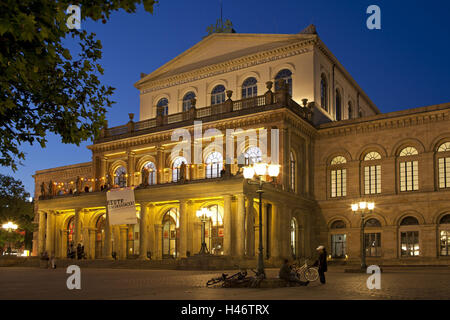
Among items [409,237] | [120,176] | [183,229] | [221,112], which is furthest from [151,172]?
[409,237]

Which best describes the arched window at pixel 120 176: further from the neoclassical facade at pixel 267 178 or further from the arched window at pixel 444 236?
the arched window at pixel 444 236

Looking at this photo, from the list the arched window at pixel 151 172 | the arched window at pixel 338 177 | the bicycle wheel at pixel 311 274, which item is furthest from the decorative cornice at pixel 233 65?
the bicycle wheel at pixel 311 274

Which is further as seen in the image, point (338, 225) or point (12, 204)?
point (12, 204)

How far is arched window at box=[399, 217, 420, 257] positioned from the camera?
3694cm

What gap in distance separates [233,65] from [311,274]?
2789 centimetres

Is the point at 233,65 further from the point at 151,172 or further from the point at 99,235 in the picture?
the point at 99,235

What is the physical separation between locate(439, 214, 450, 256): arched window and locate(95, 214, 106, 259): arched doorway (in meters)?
26.3

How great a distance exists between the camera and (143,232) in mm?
37719

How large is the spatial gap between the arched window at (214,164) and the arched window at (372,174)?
36.3 ft

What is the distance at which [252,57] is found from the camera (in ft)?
144

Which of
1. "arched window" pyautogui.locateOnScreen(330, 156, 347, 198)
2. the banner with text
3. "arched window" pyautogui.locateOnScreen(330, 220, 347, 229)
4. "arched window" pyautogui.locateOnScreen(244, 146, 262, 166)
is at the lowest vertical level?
"arched window" pyautogui.locateOnScreen(330, 220, 347, 229)

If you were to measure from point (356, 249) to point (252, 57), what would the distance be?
17.6m

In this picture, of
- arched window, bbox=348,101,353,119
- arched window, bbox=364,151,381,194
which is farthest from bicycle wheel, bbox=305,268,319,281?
arched window, bbox=348,101,353,119

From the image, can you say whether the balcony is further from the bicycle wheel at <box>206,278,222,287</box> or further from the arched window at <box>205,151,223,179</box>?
the bicycle wheel at <box>206,278,222,287</box>
